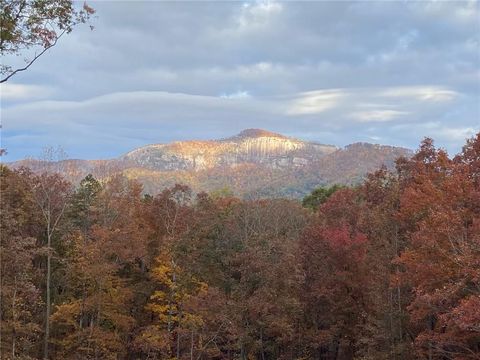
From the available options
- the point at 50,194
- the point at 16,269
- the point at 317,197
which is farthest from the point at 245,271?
the point at 317,197

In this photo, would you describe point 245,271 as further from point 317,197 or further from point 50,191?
point 317,197

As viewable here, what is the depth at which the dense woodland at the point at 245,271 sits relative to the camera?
21609mm

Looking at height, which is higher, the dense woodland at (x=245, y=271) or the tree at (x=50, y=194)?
the tree at (x=50, y=194)

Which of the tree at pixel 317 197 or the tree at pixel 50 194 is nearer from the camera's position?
the tree at pixel 50 194

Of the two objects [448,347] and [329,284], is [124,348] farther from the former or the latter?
[448,347]

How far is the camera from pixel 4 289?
18.4 m

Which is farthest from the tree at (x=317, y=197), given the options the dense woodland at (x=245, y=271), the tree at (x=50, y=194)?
the tree at (x=50, y=194)

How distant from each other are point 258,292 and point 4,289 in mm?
14435

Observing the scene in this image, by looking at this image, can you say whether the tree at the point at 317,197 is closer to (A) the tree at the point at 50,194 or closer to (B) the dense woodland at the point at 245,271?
(B) the dense woodland at the point at 245,271

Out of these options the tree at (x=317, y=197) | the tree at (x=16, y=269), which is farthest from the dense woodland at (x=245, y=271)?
the tree at (x=317, y=197)

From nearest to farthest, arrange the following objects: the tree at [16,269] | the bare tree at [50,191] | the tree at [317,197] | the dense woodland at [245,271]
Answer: the tree at [16,269] < the dense woodland at [245,271] < the bare tree at [50,191] < the tree at [317,197]

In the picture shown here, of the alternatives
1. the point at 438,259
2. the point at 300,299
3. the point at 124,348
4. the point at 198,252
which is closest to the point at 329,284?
the point at 300,299

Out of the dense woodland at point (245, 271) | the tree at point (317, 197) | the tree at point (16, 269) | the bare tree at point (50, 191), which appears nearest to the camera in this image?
the tree at point (16, 269)

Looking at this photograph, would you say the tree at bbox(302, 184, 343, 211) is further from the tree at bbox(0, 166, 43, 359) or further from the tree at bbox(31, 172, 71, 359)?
the tree at bbox(0, 166, 43, 359)
